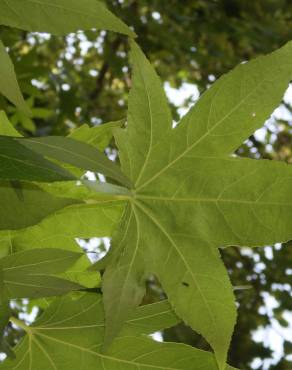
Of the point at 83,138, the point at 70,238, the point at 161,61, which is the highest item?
the point at 161,61

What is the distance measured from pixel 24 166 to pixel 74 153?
0.05 meters

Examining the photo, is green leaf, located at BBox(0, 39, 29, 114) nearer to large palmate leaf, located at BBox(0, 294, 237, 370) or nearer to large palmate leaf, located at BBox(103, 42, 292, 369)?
large palmate leaf, located at BBox(103, 42, 292, 369)

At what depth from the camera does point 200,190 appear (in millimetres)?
711

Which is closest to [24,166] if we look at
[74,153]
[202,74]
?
[74,153]

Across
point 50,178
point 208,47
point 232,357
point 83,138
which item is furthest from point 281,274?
point 50,178

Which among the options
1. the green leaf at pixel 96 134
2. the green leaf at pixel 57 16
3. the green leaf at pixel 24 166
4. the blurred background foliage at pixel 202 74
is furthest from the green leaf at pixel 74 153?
the blurred background foliage at pixel 202 74

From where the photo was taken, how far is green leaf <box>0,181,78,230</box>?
0.63 meters

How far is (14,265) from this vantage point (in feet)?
2.13

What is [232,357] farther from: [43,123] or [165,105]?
[165,105]

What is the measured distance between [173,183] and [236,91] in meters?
0.11

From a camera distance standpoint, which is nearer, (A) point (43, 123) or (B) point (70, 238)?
(B) point (70, 238)

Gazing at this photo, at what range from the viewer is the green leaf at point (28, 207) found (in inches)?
25.0

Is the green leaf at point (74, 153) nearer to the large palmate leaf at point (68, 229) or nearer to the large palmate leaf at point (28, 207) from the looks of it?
the large palmate leaf at point (28, 207)

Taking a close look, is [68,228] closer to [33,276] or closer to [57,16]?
[33,276]
